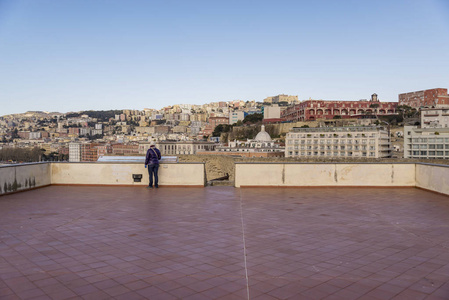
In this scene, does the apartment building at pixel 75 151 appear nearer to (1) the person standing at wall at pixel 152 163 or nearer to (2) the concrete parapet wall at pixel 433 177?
(1) the person standing at wall at pixel 152 163

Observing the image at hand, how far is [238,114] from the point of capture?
164 metres

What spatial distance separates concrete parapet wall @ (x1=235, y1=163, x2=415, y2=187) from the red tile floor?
6.92ft

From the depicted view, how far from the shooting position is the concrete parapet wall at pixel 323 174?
981cm

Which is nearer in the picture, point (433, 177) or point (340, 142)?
point (433, 177)

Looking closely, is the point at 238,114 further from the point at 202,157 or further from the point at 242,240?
the point at 242,240

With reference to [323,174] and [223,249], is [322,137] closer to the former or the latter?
[323,174]

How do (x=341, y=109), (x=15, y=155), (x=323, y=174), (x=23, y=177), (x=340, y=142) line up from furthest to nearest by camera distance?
(x=15, y=155) → (x=341, y=109) → (x=340, y=142) → (x=323, y=174) → (x=23, y=177)

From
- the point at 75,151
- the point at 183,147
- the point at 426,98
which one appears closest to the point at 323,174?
the point at 183,147

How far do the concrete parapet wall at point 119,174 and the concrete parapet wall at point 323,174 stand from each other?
123 centimetres

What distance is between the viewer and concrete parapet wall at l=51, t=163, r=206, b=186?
10.0m

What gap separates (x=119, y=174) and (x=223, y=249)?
645 centimetres

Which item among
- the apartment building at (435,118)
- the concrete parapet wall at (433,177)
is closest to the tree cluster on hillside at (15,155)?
the apartment building at (435,118)

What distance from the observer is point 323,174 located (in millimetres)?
9914

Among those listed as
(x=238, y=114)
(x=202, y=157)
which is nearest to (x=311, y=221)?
(x=202, y=157)
